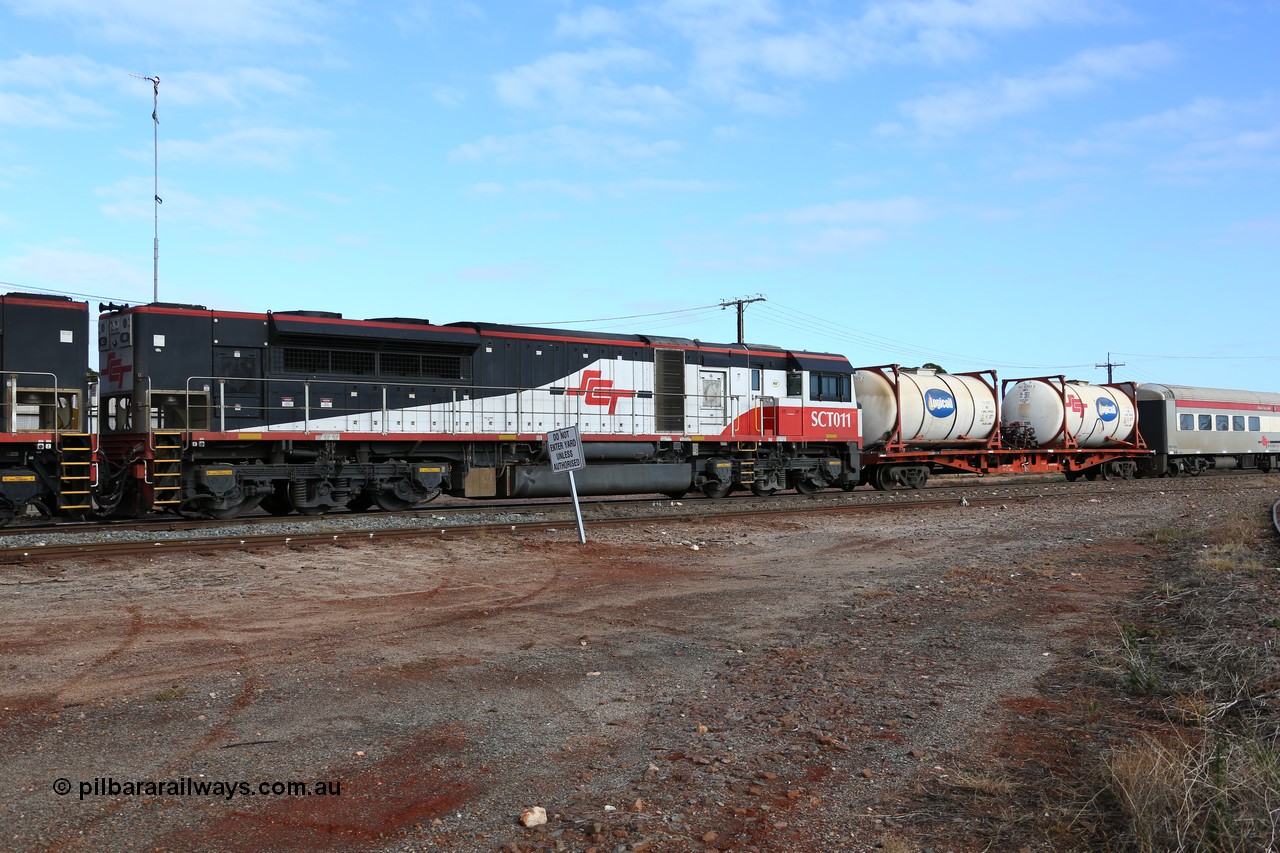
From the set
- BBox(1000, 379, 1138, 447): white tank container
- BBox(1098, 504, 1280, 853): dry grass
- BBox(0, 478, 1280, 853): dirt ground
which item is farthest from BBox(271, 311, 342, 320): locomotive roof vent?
BBox(1000, 379, 1138, 447): white tank container

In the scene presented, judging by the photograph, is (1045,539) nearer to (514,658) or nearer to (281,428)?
(514,658)

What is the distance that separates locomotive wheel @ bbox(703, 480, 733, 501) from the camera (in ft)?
73.6

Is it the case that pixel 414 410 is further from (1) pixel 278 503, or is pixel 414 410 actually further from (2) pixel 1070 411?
(2) pixel 1070 411

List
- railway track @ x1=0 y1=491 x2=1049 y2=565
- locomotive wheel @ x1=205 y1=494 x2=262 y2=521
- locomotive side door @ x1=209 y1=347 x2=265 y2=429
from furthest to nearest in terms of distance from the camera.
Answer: locomotive side door @ x1=209 y1=347 x2=265 y2=429, locomotive wheel @ x1=205 y1=494 x2=262 y2=521, railway track @ x1=0 y1=491 x2=1049 y2=565

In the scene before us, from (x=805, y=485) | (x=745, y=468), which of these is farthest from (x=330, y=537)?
(x=805, y=485)

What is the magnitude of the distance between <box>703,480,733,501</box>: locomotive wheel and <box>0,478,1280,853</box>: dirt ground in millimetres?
10781

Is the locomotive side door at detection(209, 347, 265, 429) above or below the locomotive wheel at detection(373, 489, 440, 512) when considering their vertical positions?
above

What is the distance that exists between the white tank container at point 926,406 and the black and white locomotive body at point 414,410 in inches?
119

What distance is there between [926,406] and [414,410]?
50.6 ft

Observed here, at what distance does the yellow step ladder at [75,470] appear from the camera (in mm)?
14469

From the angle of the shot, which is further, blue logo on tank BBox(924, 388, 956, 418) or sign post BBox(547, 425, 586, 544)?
blue logo on tank BBox(924, 388, 956, 418)

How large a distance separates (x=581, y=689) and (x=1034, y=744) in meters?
2.84

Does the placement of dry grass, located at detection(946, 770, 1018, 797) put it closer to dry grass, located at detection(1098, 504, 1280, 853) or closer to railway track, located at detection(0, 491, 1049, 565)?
dry grass, located at detection(1098, 504, 1280, 853)

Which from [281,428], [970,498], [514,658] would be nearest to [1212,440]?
[970,498]
